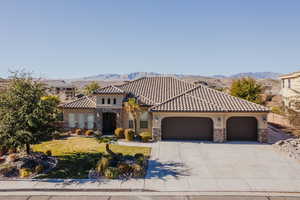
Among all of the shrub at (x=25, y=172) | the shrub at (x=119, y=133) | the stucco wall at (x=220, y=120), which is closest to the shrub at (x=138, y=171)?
the shrub at (x=25, y=172)

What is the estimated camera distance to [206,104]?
69.0ft

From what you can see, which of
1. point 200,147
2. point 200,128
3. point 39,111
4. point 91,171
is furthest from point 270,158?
point 39,111

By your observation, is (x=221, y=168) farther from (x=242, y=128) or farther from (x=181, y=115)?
(x=242, y=128)

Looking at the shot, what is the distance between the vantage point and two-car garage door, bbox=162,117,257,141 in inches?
822

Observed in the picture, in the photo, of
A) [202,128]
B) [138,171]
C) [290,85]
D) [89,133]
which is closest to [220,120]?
[202,128]

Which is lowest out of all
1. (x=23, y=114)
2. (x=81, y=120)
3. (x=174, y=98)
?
(x=81, y=120)

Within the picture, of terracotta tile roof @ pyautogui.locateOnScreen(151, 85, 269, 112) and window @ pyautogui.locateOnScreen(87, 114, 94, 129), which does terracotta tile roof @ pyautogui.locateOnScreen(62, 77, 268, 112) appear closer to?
terracotta tile roof @ pyautogui.locateOnScreen(151, 85, 269, 112)

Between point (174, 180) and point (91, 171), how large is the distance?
203 inches

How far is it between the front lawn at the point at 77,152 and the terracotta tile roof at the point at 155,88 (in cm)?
690

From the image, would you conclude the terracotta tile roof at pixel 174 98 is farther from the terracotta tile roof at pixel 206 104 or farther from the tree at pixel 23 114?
the tree at pixel 23 114

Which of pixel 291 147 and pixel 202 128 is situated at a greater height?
pixel 202 128

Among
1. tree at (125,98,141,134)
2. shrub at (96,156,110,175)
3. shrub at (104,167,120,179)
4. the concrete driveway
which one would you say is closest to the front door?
tree at (125,98,141,134)

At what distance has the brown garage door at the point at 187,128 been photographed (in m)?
21.1

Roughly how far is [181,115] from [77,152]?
405 inches
